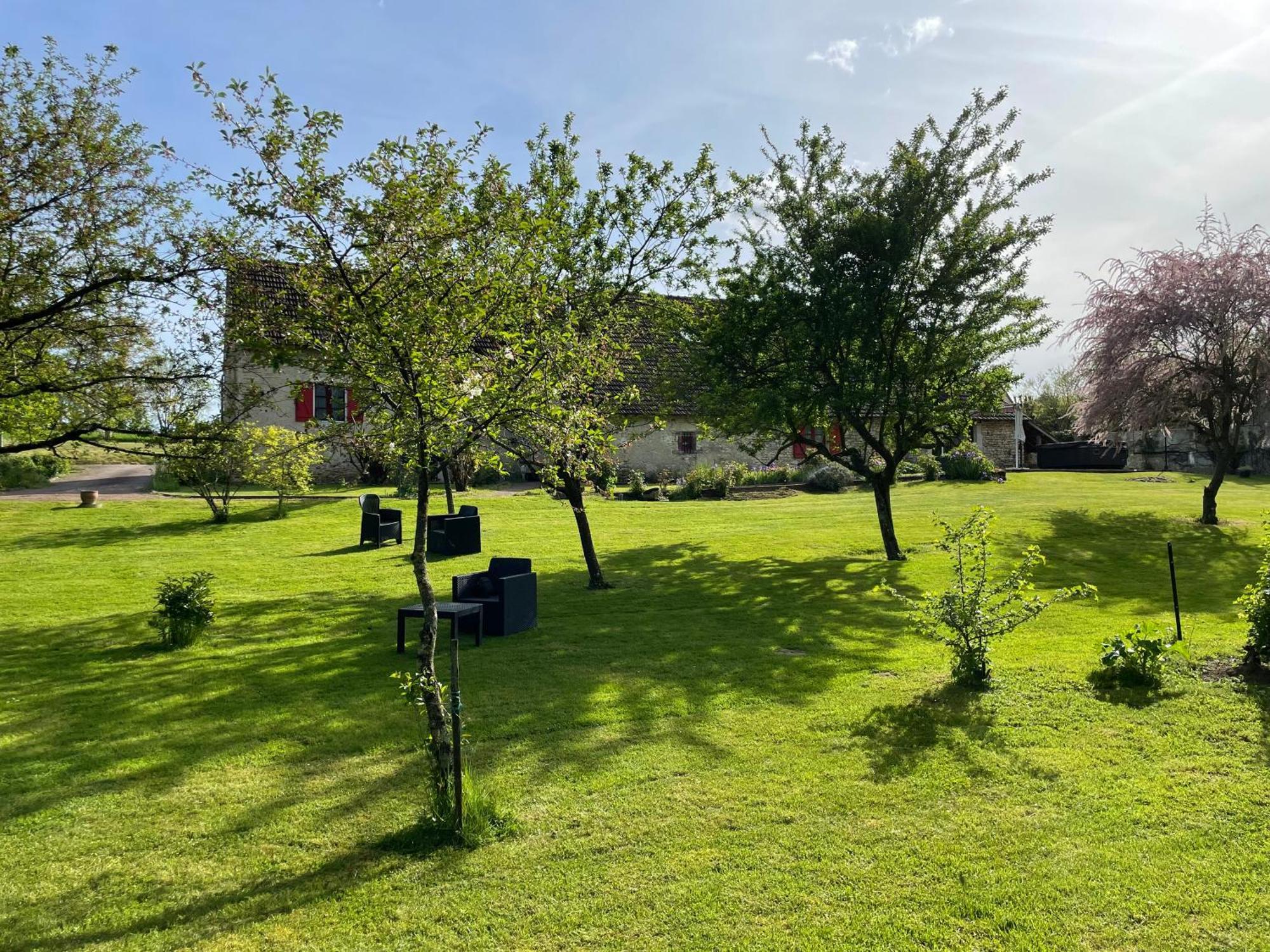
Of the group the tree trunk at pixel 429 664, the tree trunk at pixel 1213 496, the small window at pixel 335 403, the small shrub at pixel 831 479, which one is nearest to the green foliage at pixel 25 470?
the small window at pixel 335 403

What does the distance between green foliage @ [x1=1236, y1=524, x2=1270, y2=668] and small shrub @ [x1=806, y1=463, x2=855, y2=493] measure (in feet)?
65.5

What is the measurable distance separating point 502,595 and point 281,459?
424 cm

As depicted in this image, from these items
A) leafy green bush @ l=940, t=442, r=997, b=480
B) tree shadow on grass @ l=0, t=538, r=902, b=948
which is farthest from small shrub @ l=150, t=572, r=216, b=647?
leafy green bush @ l=940, t=442, r=997, b=480

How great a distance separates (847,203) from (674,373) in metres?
4.59

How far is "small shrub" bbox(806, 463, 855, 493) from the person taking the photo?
27625 mm

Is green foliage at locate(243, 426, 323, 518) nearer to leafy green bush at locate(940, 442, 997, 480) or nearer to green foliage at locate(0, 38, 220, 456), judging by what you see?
green foliage at locate(0, 38, 220, 456)

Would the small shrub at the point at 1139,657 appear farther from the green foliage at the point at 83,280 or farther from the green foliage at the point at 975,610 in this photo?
the green foliage at the point at 83,280

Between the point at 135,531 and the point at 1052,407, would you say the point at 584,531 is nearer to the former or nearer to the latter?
the point at 135,531

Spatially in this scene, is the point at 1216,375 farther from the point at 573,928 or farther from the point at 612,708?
the point at 573,928

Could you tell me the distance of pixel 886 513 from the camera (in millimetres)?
15938

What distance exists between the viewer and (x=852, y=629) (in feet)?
34.0

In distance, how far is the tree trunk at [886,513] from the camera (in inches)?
621

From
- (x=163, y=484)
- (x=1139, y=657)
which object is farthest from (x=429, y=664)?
(x=163, y=484)

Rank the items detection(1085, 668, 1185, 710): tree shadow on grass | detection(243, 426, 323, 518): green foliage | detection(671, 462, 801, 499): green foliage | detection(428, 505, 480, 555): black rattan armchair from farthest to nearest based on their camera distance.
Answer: detection(671, 462, 801, 499): green foliage < detection(428, 505, 480, 555): black rattan armchair < detection(1085, 668, 1185, 710): tree shadow on grass < detection(243, 426, 323, 518): green foliage
